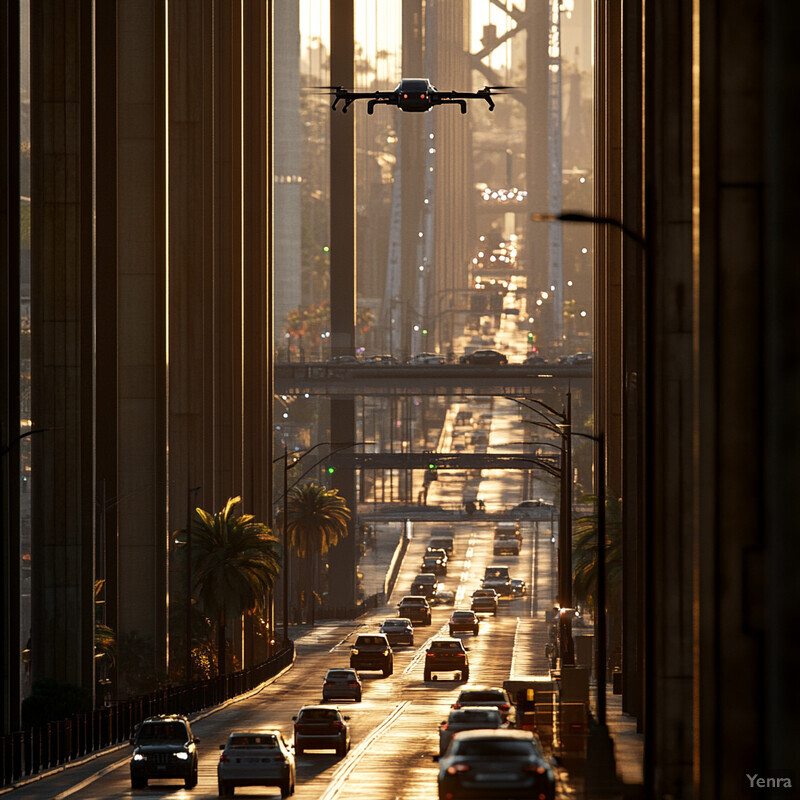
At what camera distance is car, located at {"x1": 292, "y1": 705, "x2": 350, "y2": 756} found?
4384 centimetres

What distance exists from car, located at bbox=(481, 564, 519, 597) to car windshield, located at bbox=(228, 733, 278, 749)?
→ 345ft

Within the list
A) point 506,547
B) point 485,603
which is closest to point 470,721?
point 485,603

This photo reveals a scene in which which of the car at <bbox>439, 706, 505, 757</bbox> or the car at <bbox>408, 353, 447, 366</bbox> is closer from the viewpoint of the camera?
the car at <bbox>439, 706, 505, 757</bbox>

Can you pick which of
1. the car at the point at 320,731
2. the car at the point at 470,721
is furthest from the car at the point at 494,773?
the car at the point at 320,731

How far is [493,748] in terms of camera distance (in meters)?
26.4

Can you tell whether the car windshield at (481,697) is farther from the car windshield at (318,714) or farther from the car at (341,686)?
the car at (341,686)

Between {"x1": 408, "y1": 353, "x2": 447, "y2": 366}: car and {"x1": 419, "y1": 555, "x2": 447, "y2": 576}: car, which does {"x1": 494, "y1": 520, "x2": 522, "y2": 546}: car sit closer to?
{"x1": 408, "y1": 353, "x2": 447, "y2": 366}: car
